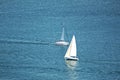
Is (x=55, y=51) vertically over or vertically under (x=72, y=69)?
over

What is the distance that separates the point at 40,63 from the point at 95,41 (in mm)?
30834

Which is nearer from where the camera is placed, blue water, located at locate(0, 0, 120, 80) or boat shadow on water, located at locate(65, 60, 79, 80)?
boat shadow on water, located at locate(65, 60, 79, 80)

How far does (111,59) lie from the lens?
129 meters

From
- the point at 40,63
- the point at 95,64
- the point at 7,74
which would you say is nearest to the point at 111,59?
the point at 95,64

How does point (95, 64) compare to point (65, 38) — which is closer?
point (95, 64)

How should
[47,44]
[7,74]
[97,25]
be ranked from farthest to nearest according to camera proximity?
[97,25] < [47,44] < [7,74]

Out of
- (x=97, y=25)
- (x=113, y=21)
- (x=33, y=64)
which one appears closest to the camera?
(x=33, y=64)

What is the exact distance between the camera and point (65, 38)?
16025cm

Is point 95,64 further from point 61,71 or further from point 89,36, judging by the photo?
point 89,36

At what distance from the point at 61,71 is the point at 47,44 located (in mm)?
32495

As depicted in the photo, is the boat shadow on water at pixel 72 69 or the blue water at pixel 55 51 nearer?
the boat shadow on water at pixel 72 69

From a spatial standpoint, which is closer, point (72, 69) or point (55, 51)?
point (72, 69)

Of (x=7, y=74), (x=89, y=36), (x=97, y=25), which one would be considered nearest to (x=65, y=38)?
(x=89, y=36)

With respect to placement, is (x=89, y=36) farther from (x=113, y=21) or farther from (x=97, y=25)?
(x=113, y=21)
